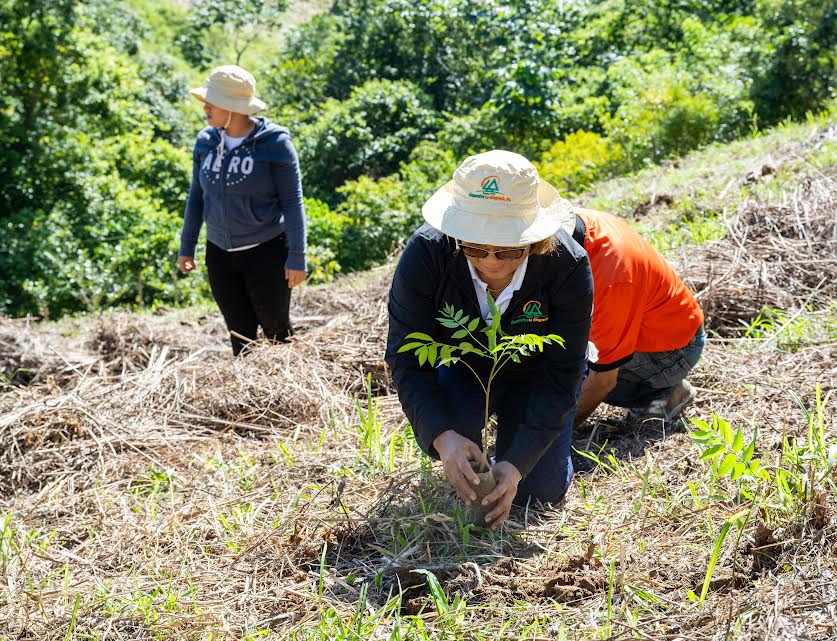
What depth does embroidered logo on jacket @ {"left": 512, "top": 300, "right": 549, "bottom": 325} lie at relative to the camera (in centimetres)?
239

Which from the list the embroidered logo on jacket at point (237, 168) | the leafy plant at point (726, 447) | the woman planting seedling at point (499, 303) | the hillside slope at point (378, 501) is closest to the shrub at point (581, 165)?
the hillside slope at point (378, 501)

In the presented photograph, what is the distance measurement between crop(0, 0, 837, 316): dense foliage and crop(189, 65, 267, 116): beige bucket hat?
137 inches

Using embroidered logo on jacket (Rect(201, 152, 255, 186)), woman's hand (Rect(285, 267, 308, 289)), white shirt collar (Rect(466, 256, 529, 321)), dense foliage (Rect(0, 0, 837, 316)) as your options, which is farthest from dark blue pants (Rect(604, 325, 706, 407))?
dense foliage (Rect(0, 0, 837, 316))

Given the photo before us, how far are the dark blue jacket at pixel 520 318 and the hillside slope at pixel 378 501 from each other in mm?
289

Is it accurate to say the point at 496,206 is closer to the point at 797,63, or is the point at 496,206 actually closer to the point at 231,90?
the point at 231,90

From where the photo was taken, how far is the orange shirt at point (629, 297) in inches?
103

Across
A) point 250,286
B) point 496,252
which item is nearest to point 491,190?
point 496,252

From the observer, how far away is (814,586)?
6.49 feet

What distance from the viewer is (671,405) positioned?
311 cm

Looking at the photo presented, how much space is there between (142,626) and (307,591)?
431 mm

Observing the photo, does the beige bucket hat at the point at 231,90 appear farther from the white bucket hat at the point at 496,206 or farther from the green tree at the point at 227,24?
the green tree at the point at 227,24

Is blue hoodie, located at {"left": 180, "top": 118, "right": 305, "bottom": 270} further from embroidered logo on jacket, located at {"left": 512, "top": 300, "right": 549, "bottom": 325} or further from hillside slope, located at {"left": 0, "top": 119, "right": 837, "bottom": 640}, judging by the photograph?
embroidered logo on jacket, located at {"left": 512, "top": 300, "right": 549, "bottom": 325}

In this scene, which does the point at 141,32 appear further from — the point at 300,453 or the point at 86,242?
the point at 300,453

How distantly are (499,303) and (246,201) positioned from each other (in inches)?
77.0
